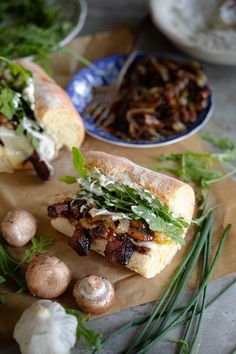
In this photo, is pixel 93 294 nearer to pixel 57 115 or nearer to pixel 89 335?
pixel 89 335

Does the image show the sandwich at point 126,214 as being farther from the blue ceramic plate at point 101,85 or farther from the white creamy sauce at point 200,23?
the white creamy sauce at point 200,23

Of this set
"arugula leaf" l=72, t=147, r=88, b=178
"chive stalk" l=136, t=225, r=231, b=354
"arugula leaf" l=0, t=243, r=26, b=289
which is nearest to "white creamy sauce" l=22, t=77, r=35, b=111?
"arugula leaf" l=72, t=147, r=88, b=178

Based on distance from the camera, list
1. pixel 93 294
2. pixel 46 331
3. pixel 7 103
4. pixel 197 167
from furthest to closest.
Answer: pixel 197 167 < pixel 7 103 < pixel 93 294 < pixel 46 331

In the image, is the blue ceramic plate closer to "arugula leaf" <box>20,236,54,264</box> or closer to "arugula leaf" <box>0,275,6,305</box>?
"arugula leaf" <box>20,236,54,264</box>

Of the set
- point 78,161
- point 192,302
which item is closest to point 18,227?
point 78,161

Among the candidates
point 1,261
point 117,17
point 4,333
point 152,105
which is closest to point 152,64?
point 152,105

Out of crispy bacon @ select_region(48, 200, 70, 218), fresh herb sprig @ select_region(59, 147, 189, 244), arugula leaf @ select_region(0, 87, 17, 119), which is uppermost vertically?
arugula leaf @ select_region(0, 87, 17, 119)
